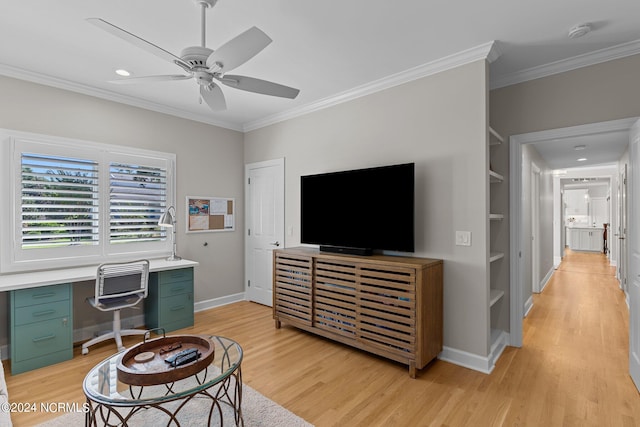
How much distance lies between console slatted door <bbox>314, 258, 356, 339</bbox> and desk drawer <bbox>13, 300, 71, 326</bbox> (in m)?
2.39

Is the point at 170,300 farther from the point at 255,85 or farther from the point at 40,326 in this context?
the point at 255,85

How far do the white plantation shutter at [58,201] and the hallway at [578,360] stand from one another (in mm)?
4259

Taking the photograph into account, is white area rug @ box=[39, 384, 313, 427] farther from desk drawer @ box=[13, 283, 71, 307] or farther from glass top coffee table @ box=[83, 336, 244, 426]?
desk drawer @ box=[13, 283, 71, 307]

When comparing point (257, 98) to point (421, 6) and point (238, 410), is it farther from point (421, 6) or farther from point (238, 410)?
point (238, 410)

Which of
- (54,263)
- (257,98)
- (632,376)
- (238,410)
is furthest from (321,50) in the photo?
(632,376)

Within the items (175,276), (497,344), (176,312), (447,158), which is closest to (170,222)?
(175,276)

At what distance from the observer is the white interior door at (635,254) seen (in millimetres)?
2461

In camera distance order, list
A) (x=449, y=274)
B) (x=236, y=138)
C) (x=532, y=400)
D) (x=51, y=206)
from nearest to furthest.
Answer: (x=532, y=400)
(x=449, y=274)
(x=51, y=206)
(x=236, y=138)

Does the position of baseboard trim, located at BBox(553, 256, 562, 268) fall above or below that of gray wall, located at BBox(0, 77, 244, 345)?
below

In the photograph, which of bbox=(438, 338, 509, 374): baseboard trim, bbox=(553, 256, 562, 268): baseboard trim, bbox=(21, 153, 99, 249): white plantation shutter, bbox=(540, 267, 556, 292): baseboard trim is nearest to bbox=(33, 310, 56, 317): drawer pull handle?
bbox=(21, 153, 99, 249): white plantation shutter

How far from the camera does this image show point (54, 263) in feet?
10.8

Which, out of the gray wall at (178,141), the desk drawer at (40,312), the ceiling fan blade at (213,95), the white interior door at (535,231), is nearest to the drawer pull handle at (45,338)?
the desk drawer at (40,312)

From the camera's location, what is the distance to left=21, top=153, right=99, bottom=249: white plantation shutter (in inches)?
124

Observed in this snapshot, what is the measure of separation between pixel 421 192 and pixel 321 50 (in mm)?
1598
